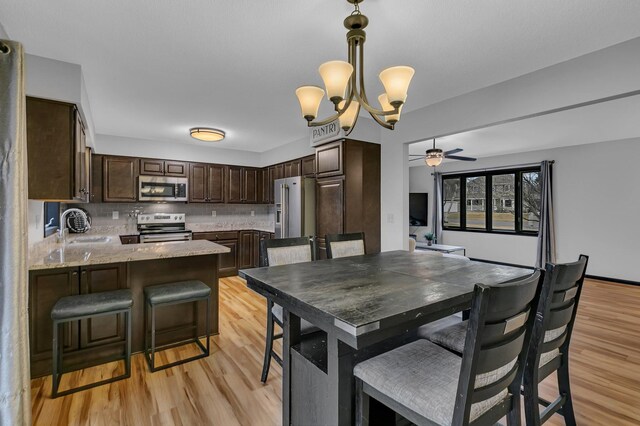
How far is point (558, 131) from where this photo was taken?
180 inches

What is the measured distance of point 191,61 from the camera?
2463mm

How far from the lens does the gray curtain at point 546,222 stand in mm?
5719

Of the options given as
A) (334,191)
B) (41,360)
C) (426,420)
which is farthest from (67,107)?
(426,420)

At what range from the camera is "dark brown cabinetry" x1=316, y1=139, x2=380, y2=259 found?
3887 millimetres

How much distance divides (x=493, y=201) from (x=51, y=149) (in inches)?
297

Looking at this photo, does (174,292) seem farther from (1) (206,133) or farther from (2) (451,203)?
(2) (451,203)

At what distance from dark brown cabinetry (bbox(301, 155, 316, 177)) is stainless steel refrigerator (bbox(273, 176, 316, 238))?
0.72ft

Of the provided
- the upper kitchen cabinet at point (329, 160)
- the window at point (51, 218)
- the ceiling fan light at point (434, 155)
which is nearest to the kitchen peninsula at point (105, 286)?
the window at point (51, 218)

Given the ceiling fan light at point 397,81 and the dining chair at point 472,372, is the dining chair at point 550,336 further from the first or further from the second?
the ceiling fan light at point 397,81

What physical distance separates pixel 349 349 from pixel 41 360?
2.54 metres

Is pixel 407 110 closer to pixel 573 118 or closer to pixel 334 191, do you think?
pixel 334 191

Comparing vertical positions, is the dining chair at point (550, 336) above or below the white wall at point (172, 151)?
A: below

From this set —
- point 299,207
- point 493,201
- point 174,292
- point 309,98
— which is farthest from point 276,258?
point 493,201

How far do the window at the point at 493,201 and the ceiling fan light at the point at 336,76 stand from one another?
242 inches
